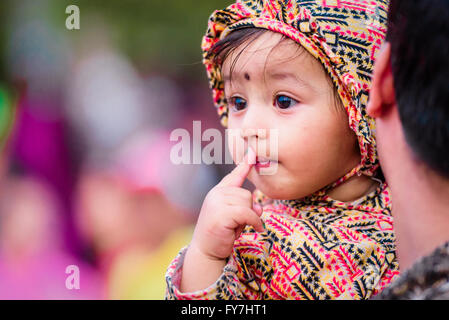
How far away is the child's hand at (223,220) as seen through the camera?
124cm

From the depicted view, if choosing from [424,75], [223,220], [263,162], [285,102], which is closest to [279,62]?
[285,102]

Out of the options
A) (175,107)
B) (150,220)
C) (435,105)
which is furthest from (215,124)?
(435,105)

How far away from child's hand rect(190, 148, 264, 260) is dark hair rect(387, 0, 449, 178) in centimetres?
48

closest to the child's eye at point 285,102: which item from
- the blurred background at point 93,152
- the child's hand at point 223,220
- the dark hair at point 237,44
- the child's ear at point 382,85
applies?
the dark hair at point 237,44

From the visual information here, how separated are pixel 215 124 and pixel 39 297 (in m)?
1.58

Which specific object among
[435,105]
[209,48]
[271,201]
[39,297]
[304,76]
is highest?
[209,48]

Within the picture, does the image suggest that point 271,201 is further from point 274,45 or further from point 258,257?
point 274,45

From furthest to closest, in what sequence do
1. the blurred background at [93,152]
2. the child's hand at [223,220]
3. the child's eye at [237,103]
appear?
the blurred background at [93,152], the child's eye at [237,103], the child's hand at [223,220]

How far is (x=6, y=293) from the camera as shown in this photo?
123 inches

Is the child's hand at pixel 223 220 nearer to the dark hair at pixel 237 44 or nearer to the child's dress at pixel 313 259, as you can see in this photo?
the child's dress at pixel 313 259

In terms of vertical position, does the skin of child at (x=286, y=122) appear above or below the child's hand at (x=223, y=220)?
above

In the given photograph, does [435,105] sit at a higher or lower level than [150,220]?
higher

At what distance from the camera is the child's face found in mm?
1357

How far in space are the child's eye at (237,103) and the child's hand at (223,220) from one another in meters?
0.28
